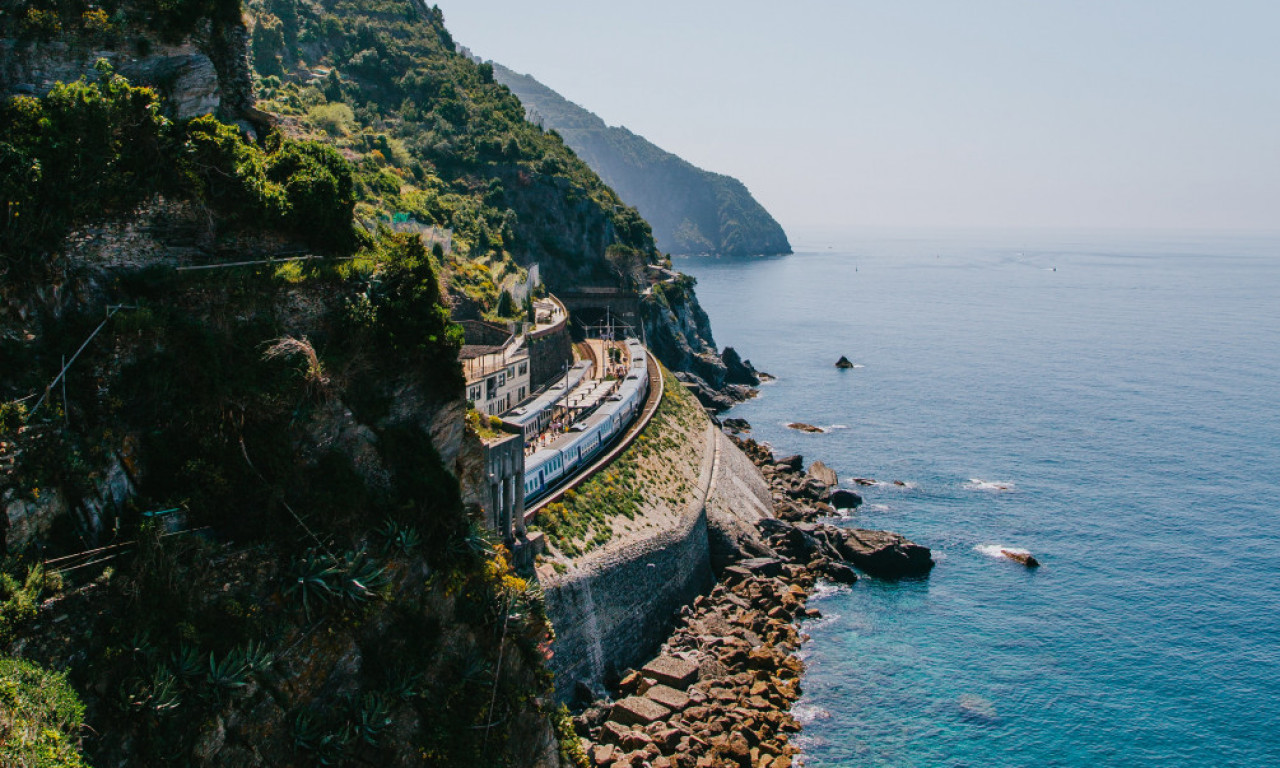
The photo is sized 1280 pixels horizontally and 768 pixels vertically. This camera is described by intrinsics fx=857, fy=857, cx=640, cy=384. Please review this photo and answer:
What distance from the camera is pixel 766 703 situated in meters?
43.5

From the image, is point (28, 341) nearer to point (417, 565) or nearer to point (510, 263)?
point (417, 565)

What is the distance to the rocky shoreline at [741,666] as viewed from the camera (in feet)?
128

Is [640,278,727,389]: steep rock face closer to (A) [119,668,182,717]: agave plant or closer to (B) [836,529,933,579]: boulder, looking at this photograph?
(B) [836,529,933,579]: boulder

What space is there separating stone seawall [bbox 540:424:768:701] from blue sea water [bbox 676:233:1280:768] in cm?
854

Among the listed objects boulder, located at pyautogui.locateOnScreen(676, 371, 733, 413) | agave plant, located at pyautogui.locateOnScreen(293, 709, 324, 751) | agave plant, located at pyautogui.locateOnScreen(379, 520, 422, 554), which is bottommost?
boulder, located at pyautogui.locateOnScreen(676, 371, 733, 413)

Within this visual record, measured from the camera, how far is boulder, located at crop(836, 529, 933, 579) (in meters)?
60.8

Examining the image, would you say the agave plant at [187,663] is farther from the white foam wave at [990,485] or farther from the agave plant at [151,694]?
the white foam wave at [990,485]

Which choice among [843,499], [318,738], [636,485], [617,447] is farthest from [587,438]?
[318,738]

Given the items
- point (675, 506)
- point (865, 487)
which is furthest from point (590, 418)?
point (865, 487)

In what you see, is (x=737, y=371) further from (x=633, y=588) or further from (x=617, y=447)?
(x=633, y=588)

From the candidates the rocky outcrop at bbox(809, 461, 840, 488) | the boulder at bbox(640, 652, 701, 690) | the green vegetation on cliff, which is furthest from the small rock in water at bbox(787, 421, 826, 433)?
the boulder at bbox(640, 652, 701, 690)

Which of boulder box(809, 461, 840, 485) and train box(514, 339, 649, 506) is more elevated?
train box(514, 339, 649, 506)

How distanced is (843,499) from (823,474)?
585 centimetres

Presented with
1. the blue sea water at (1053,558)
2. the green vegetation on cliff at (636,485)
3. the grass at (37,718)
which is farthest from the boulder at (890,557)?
the grass at (37,718)
